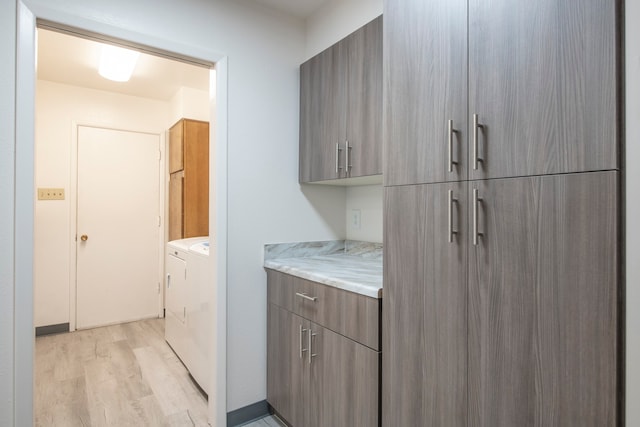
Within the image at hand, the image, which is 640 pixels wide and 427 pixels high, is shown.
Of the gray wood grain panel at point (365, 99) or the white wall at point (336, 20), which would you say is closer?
the gray wood grain panel at point (365, 99)

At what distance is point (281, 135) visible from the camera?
2.11m

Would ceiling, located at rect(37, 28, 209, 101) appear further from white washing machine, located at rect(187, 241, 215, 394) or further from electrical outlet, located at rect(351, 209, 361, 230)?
electrical outlet, located at rect(351, 209, 361, 230)

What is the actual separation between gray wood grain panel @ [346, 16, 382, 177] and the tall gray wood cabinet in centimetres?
33

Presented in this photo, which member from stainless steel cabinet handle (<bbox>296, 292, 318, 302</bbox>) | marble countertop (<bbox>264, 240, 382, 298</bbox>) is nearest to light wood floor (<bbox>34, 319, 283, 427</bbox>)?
stainless steel cabinet handle (<bbox>296, 292, 318, 302</bbox>)

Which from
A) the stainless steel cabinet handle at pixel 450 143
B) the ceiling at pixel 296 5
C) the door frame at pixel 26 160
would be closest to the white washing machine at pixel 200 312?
the door frame at pixel 26 160

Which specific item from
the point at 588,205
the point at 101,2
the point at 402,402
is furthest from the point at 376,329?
the point at 101,2

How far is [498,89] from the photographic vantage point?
94 centimetres

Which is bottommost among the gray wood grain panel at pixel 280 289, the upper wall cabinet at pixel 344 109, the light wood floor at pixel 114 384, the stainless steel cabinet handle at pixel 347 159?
the light wood floor at pixel 114 384

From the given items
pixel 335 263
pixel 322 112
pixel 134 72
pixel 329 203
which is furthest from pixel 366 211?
pixel 134 72

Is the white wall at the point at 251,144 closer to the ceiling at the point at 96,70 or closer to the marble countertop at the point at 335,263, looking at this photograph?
the marble countertop at the point at 335,263

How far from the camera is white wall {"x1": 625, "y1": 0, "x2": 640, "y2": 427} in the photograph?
→ 74 centimetres

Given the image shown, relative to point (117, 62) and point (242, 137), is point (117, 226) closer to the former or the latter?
point (117, 62)

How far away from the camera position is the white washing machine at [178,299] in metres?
2.53

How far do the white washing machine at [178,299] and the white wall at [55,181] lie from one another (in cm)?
133
